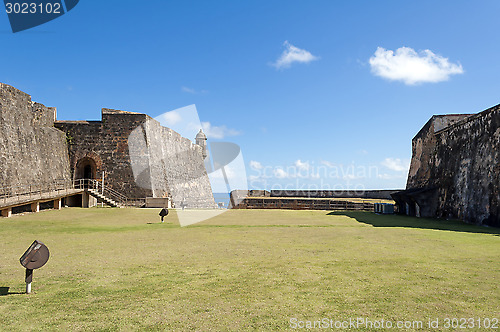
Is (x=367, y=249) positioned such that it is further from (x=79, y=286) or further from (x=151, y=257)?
(x=79, y=286)

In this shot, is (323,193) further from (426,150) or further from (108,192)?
(108,192)

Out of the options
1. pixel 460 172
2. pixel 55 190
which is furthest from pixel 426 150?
pixel 55 190

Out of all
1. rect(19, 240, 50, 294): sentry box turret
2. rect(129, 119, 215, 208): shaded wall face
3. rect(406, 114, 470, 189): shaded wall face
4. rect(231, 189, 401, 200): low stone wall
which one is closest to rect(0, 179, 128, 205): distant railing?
rect(129, 119, 215, 208): shaded wall face

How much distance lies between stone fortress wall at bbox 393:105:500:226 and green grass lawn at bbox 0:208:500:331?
6929mm

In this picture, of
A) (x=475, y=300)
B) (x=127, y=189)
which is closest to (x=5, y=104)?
(x=127, y=189)

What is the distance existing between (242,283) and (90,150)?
2433cm

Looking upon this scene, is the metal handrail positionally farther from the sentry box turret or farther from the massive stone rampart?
the sentry box turret

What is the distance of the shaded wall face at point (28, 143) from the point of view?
18016 millimetres

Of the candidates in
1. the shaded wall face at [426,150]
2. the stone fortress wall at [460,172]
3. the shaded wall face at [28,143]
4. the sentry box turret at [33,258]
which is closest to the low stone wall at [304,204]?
the shaded wall face at [426,150]

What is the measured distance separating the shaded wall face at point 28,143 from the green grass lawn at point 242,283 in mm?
11499

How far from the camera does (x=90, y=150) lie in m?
25.8

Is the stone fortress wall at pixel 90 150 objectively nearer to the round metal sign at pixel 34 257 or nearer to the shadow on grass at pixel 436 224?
the round metal sign at pixel 34 257

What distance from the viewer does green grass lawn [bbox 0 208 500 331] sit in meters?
3.84

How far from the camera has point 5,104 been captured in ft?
61.2
